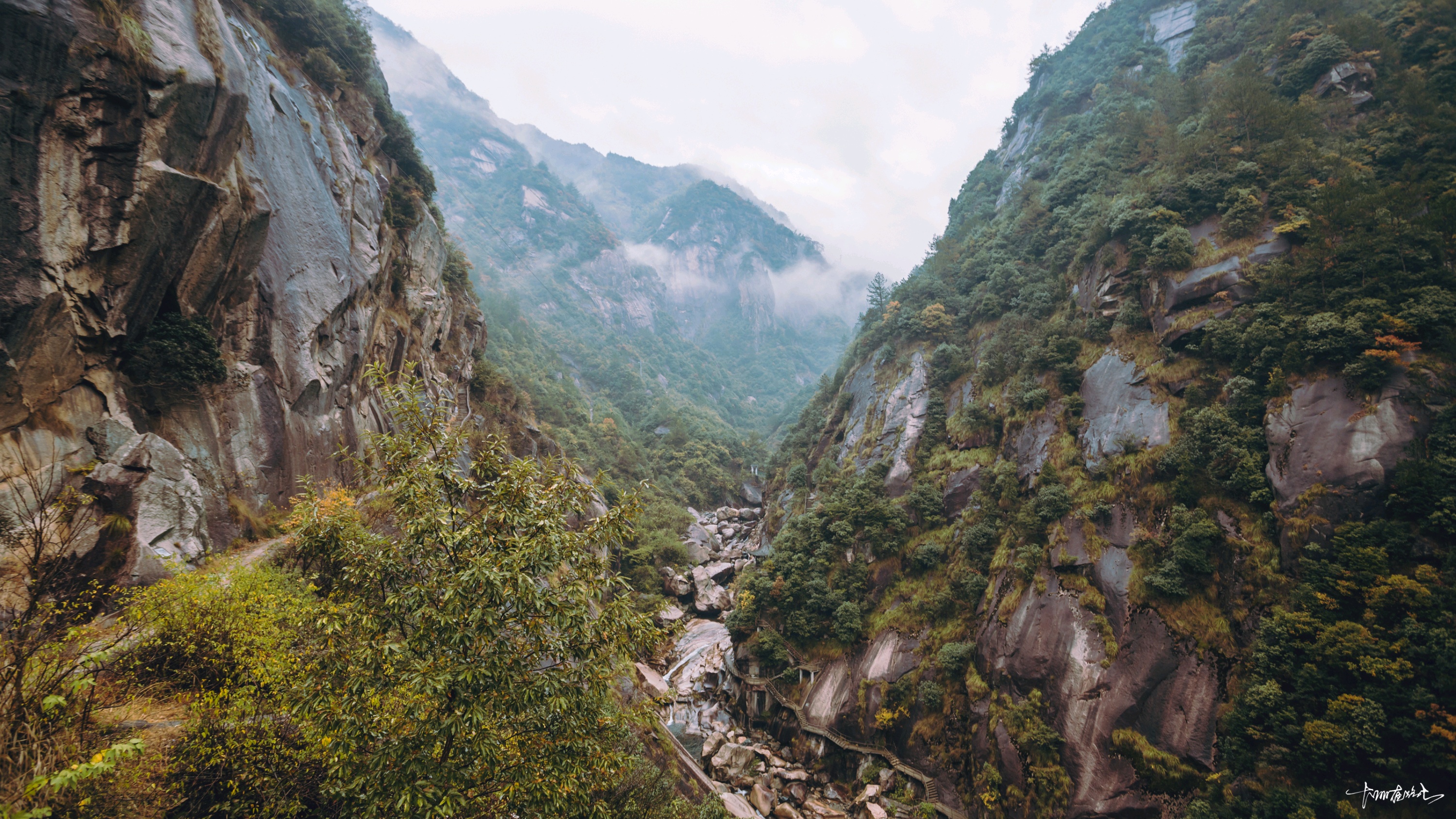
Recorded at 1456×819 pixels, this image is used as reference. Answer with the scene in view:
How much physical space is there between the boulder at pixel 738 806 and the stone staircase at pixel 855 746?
499cm

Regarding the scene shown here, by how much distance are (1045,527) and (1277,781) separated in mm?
9497

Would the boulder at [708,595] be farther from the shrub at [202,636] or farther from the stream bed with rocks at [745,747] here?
the shrub at [202,636]

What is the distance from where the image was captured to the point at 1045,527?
68.1 ft

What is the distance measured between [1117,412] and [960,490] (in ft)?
26.9

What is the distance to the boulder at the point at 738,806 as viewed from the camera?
1639 cm

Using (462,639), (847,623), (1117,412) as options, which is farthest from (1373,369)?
(462,639)

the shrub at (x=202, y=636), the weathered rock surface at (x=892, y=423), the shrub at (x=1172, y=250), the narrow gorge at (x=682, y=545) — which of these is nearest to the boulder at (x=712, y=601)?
the narrow gorge at (x=682, y=545)

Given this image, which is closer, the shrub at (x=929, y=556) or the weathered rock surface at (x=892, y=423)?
the shrub at (x=929, y=556)

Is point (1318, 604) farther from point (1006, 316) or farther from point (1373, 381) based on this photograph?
Result: point (1006, 316)

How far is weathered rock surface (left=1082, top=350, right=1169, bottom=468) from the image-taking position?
64.6 ft

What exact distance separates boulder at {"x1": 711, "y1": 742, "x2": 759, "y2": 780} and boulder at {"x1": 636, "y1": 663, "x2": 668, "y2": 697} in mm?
3400

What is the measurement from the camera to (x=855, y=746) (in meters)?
21.0

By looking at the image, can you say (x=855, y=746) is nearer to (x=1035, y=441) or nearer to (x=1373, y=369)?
(x=1035, y=441)

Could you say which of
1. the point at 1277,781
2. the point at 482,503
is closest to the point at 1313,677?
the point at 1277,781
